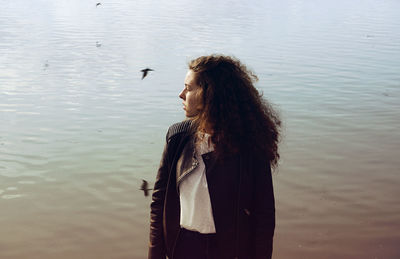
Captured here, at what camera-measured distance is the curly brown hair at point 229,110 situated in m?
2.71

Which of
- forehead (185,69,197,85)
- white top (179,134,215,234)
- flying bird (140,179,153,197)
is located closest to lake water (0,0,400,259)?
Answer: flying bird (140,179,153,197)

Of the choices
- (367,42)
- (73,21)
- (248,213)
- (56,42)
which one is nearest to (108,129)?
(248,213)

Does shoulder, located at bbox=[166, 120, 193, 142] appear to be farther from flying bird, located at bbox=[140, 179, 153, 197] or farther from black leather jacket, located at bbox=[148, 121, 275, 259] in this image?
flying bird, located at bbox=[140, 179, 153, 197]

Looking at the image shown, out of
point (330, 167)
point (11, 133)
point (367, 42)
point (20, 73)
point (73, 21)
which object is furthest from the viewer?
point (73, 21)

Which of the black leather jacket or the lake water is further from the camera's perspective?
the lake water

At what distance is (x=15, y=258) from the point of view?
5.29m

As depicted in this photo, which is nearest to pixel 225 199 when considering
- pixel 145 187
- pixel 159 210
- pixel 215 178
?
pixel 215 178

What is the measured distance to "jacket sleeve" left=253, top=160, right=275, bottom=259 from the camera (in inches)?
106

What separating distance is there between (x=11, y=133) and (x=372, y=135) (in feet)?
18.8

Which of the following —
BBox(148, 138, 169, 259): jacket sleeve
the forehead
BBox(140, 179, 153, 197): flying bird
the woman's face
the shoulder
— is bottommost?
BBox(140, 179, 153, 197): flying bird

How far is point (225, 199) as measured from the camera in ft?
8.76

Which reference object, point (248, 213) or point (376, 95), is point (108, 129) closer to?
point (376, 95)

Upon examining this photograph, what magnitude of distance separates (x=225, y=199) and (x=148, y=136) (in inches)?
257

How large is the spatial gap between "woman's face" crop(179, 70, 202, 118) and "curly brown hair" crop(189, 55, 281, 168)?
0.02m
